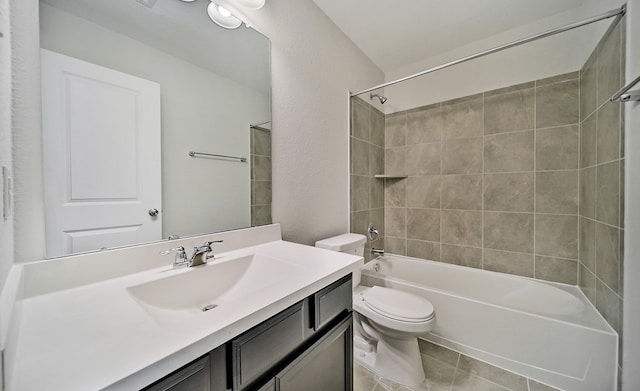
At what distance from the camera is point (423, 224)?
232 centimetres

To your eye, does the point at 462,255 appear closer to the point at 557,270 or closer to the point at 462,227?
the point at 462,227

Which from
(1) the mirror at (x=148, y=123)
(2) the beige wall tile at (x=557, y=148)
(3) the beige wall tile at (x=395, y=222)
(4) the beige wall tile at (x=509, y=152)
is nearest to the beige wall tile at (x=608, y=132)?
(2) the beige wall tile at (x=557, y=148)

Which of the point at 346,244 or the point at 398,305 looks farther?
the point at 346,244

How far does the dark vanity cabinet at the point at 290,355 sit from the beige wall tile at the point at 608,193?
4.68 feet

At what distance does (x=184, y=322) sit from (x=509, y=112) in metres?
2.55

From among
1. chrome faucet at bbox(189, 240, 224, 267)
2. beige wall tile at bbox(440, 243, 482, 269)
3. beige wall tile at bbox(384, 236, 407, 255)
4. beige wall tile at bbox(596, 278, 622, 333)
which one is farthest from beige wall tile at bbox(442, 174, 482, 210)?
chrome faucet at bbox(189, 240, 224, 267)

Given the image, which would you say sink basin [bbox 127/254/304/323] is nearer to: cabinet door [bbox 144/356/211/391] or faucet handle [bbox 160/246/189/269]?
faucet handle [bbox 160/246/189/269]

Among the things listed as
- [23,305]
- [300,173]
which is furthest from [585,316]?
[23,305]

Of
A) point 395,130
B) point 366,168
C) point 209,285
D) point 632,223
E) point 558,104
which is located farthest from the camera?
point 395,130

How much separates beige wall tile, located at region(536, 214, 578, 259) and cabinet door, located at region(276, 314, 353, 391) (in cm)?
185

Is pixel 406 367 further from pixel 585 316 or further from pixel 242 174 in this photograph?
pixel 242 174

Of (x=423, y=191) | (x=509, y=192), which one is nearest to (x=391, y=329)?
(x=423, y=191)

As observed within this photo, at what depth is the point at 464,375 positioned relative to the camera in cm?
139

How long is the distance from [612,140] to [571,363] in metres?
1.22
